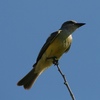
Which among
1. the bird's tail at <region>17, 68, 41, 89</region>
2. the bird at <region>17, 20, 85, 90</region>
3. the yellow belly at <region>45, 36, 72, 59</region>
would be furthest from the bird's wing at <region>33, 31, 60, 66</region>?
the bird's tail at <region>17, 68, 41, 89</region>

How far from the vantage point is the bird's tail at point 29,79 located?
7.78m

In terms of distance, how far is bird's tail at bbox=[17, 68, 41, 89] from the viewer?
25.5 feet

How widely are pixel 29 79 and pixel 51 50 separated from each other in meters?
1.13

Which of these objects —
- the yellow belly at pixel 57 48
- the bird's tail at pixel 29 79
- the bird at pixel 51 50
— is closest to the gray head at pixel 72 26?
the bird at pixel 51 50

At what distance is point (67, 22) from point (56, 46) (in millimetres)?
1391

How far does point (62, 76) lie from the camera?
4.40 m

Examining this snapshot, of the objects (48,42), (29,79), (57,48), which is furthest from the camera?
(29,79)

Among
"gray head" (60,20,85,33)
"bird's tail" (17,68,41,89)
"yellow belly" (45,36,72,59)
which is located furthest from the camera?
"gray head" (60,20,85,33)

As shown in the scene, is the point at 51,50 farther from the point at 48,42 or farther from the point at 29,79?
the point at 29,79

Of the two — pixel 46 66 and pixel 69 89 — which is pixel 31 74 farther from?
pixel 69 89

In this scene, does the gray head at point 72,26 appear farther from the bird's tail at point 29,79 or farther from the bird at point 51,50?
the bird's tail at point 29,79

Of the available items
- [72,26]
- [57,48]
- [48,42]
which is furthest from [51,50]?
[72,26]

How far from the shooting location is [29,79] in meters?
8.28

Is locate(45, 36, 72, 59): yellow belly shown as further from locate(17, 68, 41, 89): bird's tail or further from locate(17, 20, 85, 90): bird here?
locate(17, 68, 41, 89): bird's tail
